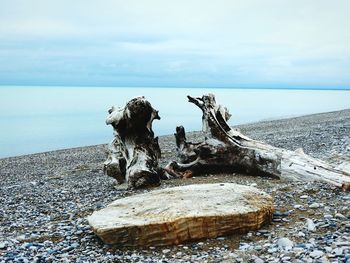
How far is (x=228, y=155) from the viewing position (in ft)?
38.3

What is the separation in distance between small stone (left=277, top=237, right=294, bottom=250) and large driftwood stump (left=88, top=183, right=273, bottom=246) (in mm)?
716

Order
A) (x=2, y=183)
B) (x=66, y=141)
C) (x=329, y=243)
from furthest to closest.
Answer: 1. (x=66, y=141)
2. (x=2, y=183)
3. (x=329, y=243)

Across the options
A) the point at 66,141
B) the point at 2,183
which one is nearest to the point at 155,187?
the point at 2,183

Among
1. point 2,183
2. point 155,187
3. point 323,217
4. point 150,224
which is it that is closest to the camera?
point 150,224

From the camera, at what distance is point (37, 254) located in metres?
6.43

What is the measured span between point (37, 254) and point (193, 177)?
6007mm

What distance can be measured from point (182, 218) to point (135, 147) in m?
5.01

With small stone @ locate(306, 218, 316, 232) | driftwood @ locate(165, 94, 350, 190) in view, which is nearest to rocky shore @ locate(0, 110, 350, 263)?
small stone @ locate(306, 218, 316, 232)

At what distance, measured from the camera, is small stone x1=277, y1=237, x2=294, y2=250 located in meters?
5.91

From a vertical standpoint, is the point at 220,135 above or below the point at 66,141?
above

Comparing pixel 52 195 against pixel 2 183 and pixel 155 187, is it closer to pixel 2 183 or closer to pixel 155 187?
pixel 155 187

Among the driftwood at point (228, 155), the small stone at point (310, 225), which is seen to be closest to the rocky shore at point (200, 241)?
the small stone at point (310, 225)

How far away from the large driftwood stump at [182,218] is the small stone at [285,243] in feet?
2.35

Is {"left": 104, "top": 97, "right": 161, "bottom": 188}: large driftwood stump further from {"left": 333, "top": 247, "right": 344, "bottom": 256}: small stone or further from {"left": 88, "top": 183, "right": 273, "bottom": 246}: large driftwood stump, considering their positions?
{"left": 333, "top": 247, "right": 344, "bottom": 256}: small stone
